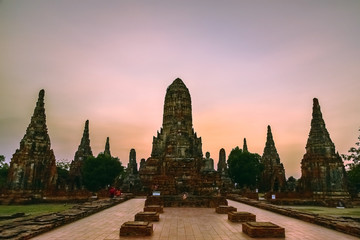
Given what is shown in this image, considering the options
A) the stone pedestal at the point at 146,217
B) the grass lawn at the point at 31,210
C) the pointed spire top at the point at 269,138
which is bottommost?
the grass lawn at the point at 31,210

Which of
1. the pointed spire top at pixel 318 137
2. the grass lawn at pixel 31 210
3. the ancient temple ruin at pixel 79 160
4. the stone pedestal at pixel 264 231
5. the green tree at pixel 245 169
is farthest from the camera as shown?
the green tree at pixel 245 169

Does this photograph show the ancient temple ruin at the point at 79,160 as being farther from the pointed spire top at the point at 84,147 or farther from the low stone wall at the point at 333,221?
the low stone wall at the point at 333,221

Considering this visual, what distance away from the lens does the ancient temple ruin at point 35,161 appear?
24.2m

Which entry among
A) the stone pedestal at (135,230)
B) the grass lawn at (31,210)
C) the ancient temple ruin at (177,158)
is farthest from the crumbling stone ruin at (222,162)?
the stone pedestal at (135,230)

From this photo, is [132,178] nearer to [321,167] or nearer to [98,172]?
[98,172]

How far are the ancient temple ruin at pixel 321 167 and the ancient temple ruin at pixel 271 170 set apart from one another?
16.4m

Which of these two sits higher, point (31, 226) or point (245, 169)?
point (245, 169)

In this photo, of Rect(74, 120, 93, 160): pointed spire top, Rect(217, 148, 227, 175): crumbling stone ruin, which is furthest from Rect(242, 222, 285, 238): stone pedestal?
Rect(74, 120, 93, 160): pointed spire top

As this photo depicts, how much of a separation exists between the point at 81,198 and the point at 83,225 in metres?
15.9

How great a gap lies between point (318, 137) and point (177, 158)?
50.7 ft

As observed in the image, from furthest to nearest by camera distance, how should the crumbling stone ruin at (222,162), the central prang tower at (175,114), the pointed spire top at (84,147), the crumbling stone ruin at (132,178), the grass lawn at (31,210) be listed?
the crumbling stone ruin at (222,162), the pointed spire top at (84,147), the central prang tower at (175,114), the crumbling stone ruin at (132,178), the grass lawn at (31,210)

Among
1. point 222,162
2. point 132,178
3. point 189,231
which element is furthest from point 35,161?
point 222,162

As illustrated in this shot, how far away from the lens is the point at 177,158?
25.4 meters

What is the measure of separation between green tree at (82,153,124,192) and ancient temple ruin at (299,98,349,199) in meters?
31.3
